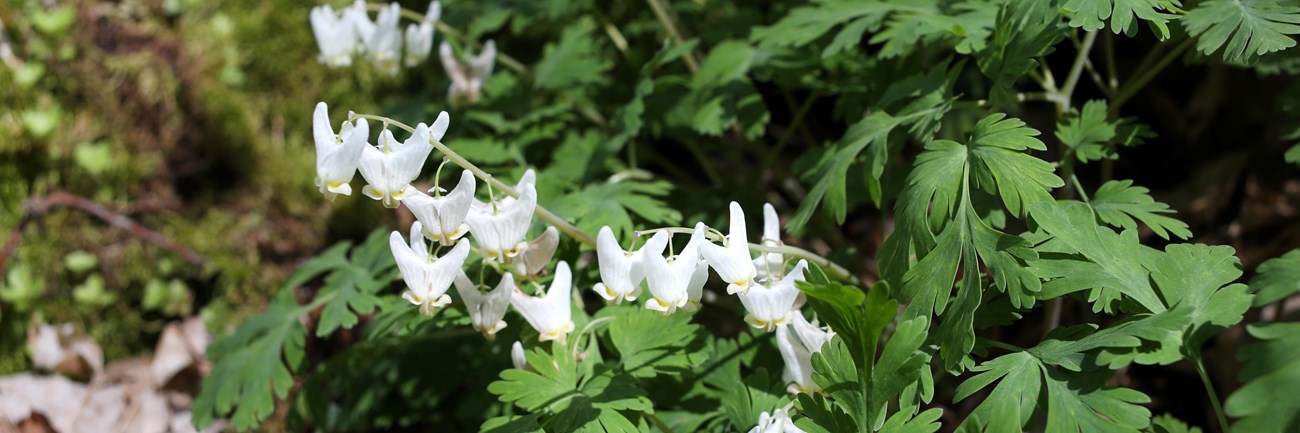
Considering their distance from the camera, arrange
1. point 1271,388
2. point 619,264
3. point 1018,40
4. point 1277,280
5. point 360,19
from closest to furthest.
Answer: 1. point 1271,388
2. point 1277,280
3. point 619,264
4. point 1018,40
5. point 360,19

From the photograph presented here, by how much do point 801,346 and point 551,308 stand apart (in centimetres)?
59

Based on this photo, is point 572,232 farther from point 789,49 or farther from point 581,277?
point 789,49

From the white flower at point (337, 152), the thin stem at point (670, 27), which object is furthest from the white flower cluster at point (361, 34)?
the white flower at point (337, 152)

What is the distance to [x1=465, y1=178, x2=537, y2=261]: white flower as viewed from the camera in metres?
2.03

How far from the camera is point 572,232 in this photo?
7.57 ft

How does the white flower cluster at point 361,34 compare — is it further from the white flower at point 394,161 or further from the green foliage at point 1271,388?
the green foliage at point 1271,388

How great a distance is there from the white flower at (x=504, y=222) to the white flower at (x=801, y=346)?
0.63 metres

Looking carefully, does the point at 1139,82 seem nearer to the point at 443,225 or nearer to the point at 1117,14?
the point at 1117,14

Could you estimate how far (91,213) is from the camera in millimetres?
4164

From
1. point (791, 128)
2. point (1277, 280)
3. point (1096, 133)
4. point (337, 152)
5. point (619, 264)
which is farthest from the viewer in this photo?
point (791, 128)

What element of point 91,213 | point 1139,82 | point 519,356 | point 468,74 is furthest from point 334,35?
point 1139,82

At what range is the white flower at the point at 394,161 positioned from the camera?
1.92 meters

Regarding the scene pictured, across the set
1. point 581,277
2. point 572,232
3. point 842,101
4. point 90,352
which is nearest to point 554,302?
point 572,232

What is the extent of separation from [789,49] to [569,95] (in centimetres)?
87
